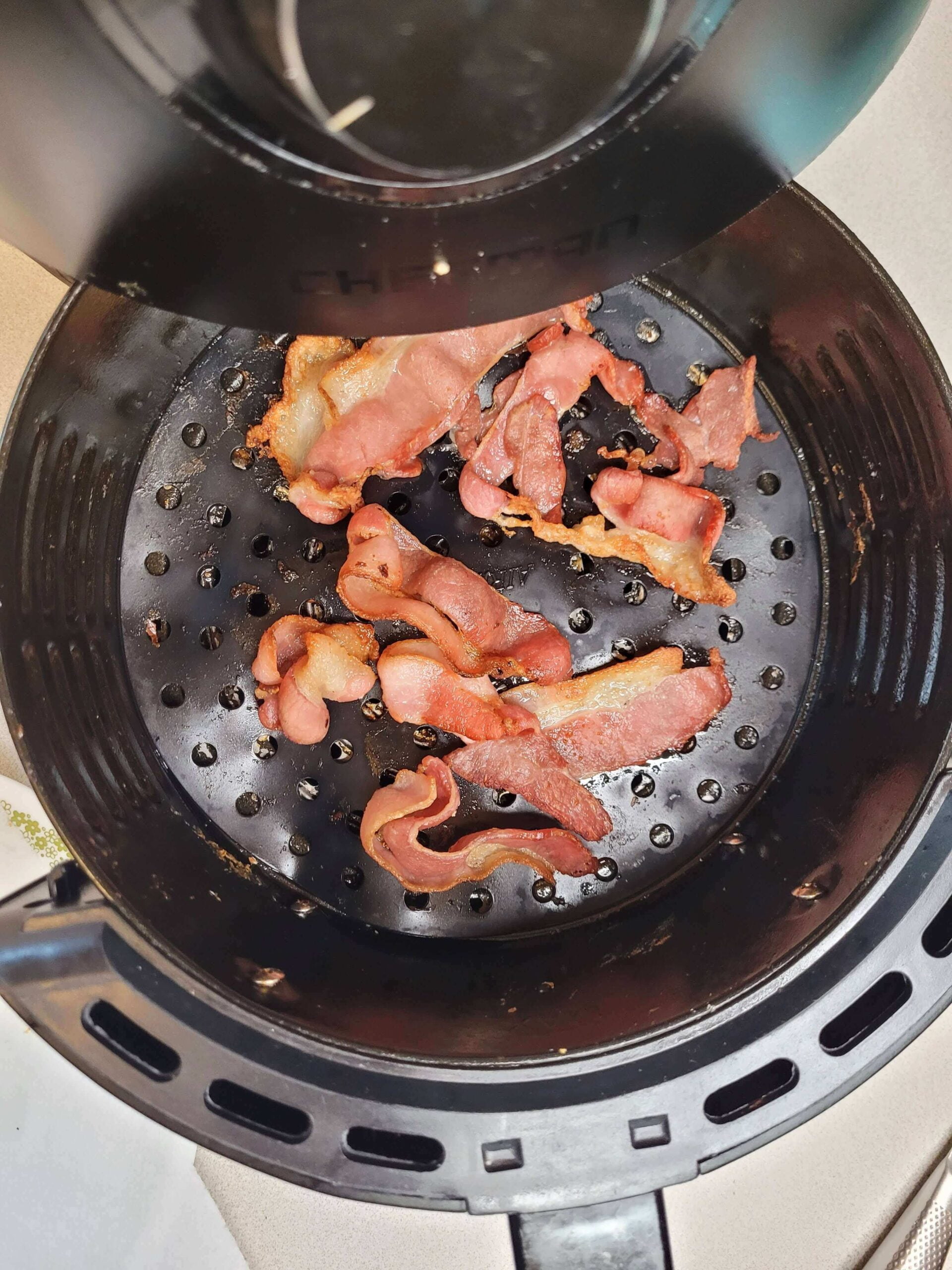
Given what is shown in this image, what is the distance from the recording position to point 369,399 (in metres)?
0.80

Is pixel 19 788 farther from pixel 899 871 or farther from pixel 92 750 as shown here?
pixel 899 871

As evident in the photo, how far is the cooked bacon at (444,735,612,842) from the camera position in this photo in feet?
2.69

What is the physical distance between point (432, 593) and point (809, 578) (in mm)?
360

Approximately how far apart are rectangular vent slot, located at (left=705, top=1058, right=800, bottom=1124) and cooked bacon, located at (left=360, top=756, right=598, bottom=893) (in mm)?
207

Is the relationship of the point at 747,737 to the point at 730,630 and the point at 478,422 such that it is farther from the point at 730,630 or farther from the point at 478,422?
the point at 478,422

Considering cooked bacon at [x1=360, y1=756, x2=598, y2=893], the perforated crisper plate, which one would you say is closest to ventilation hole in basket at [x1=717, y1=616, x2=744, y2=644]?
the perforated crisper plate

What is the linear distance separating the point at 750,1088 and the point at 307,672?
1.63ft

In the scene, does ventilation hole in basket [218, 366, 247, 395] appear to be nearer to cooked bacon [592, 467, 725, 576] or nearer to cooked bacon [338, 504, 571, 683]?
cooked bacon [338, 504, 571, 683]

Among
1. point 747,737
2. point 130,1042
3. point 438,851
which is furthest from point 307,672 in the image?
point 747,737

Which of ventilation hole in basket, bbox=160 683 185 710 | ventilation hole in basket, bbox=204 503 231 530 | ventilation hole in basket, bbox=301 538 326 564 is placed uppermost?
ventilation hole in basket, bbox=204 503 231 530

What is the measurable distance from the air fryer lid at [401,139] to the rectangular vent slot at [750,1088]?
Result: 0.61 m

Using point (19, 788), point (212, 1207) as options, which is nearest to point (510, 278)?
point (19, 788)

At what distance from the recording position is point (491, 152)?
0.97 ft

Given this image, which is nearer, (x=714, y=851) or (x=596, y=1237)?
(x=596, y=1237)
